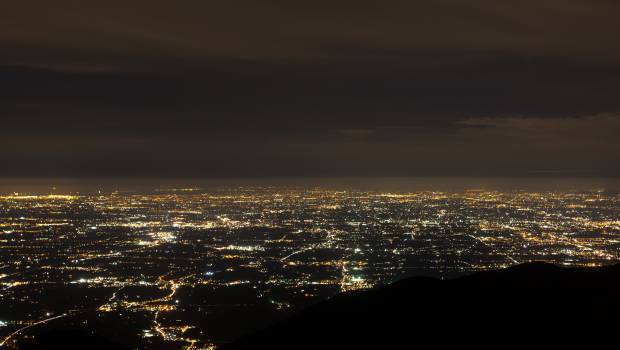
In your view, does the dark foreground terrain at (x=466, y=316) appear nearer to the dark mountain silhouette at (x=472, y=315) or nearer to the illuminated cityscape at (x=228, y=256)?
the dark mountain silhouette at (x=472, y=315)

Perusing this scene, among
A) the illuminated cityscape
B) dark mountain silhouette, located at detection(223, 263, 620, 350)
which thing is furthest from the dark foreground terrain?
the illuminated cityscape

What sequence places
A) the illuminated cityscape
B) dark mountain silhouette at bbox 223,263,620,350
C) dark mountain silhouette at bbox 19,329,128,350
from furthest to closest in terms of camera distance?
the illuminated cityscape → dark mountain silhouette at bbox 19,329,128,350 → dark mountain silhouette at bbox 223,263,620,350

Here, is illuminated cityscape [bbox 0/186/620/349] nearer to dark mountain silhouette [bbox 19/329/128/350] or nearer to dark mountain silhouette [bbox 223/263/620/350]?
dark mountain silhouette [bbox 223/263/620/350]

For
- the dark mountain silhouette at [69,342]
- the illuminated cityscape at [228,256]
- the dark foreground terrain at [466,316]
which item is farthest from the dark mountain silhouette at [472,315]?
the illuminated cityscape at [228,256]

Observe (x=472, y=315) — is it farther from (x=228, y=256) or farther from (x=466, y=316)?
(x=228, y=256)

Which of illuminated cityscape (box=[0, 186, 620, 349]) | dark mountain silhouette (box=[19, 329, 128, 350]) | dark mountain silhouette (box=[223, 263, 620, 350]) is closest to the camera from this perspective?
dark mountain silhouette (box=[223, 263, 620, 350])

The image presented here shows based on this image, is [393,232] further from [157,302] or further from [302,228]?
[157,302]

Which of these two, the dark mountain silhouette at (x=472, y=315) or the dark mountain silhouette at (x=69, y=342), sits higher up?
the dark mountain silhouette at (x=472, y=315)
